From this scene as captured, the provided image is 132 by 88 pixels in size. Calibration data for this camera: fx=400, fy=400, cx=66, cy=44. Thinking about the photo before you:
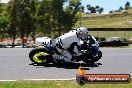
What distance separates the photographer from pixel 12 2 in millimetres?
63750

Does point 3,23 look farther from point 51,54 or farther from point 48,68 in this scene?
point 48,68

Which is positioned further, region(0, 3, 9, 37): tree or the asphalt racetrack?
region(0, 3, 9, 37): tree

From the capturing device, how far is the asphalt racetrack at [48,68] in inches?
476

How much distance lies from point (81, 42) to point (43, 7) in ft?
182

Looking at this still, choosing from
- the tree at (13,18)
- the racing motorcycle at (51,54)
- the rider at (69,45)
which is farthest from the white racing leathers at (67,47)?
the tree at (13,18)

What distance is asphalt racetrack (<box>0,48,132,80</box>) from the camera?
1210 centimetres

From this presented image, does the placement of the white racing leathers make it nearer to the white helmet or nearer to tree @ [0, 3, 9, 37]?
the white helmet

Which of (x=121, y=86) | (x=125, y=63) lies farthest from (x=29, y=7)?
(x=121, y=86)

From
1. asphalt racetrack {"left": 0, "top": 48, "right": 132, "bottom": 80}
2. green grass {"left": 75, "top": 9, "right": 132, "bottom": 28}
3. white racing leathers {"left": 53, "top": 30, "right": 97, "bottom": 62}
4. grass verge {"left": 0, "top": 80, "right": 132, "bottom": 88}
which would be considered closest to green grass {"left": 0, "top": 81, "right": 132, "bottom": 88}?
grass verge {"left": 0, "top": 80, "right": 132, "bottom": 88}

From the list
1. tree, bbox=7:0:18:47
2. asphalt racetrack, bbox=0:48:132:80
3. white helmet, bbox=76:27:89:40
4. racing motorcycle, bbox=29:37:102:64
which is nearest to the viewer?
asphalt racetrack, bbox=0:48:132:80

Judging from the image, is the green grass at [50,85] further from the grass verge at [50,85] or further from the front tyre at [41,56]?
the front tyre at [41,56]

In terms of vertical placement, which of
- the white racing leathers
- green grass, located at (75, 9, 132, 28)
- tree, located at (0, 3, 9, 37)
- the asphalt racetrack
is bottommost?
green grass, located at (75, 9, 132, 28)

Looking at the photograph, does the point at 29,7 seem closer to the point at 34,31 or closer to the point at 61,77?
the point at 34,31

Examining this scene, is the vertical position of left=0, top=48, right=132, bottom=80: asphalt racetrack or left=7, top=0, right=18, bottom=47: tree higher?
left=0, top=48, right=132, bottom=80: asphalt racetrack
